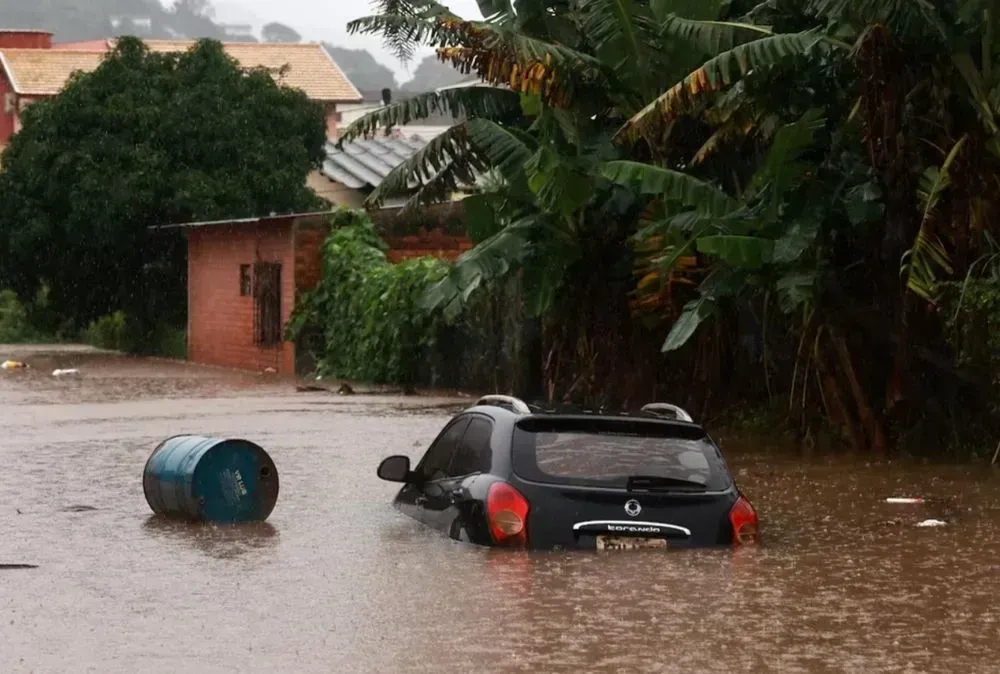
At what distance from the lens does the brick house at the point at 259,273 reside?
3734 cm

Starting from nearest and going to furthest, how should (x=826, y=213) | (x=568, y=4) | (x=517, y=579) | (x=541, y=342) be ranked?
1. (x=517, y=579)
2. (x=826, y=213)
3. (x=568, y=4)
4. (x=541, y=342)

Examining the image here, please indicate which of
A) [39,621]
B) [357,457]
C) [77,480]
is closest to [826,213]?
[357,457]

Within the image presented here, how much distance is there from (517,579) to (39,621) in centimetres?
274

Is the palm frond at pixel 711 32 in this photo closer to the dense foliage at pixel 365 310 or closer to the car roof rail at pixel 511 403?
the car roof rail at pixel 511 403

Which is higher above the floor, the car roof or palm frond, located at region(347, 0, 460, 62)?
palm frond, located at region(347, 0, 460, 62)

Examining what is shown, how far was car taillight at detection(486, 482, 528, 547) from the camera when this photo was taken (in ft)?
37.3

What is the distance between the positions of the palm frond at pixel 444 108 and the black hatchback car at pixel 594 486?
42.6 ft

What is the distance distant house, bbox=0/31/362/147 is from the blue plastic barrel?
53.0m

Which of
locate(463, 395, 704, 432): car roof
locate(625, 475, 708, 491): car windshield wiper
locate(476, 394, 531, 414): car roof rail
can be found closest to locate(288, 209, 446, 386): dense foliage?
locate(476, 394, 531, 414): car roof rail

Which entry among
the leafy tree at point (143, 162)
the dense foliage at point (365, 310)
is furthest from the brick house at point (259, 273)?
the leafy tree at point (143, 162)

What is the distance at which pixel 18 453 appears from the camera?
20.8 metres

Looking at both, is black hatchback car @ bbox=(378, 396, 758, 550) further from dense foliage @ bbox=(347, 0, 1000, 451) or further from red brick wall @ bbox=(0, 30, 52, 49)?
red brick wall @ bbox=(0, 30, 52, 49)

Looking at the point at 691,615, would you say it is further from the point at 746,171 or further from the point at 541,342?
the point at 541,342

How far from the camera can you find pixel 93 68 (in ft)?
221
